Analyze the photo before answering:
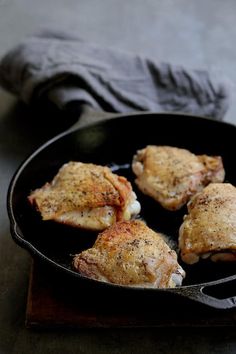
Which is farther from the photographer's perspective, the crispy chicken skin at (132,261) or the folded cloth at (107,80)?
the folded cloth at (107,80)

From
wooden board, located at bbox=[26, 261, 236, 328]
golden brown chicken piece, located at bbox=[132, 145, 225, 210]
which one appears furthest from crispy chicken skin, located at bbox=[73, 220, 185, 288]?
golden brown chicken piece, located at bbox=[132, 145, 225, 210]

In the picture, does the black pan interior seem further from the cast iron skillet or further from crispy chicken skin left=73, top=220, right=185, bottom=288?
crispy chicken skin left=73, top=220, right=185, bottom=288

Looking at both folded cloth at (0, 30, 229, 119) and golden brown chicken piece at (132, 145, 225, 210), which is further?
folded cloth at (0, 30, 229, 119)

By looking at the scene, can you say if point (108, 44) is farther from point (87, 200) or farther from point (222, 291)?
point (222, 291)

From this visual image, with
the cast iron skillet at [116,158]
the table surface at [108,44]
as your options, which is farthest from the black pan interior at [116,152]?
the table surface at [108,44]

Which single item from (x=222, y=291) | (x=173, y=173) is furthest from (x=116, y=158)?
(x=222, y=291)

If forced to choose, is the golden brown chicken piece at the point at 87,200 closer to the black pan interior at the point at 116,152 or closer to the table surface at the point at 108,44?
the black pan interior at the point at 116,152

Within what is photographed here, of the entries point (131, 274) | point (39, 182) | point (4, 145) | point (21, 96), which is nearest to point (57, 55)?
point (21, 96)
